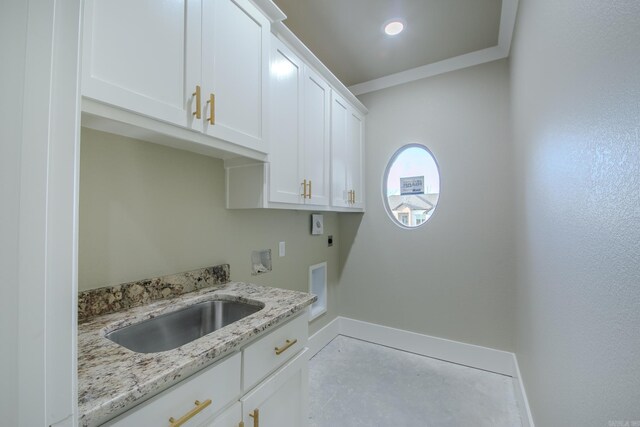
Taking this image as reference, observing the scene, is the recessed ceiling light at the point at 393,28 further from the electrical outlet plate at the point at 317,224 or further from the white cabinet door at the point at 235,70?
the electrical outlet plate at the point at 317,224

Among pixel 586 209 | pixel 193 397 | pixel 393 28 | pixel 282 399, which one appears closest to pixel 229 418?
pixel 193 397

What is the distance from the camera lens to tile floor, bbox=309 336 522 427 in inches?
68.2

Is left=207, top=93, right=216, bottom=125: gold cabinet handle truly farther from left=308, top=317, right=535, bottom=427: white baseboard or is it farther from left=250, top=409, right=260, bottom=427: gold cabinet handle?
left=308, top=317, right=535, bottom=427: white baseboard

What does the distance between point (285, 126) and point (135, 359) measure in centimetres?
137

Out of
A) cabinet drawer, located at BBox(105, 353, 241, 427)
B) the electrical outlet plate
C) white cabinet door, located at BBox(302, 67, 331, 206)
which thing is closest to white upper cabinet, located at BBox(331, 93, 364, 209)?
white cabinet door, located at BBox(302, 67, 331, 206)

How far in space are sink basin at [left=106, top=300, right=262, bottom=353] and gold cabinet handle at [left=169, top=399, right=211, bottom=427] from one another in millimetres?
431

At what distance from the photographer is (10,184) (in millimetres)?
382

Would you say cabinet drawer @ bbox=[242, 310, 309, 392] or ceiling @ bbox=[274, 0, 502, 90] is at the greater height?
ceiling @ bbox=[274, 0, 502, 90]

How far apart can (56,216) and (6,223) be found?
53 millimetres

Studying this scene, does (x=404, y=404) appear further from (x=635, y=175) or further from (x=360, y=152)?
(x=360, y=152)

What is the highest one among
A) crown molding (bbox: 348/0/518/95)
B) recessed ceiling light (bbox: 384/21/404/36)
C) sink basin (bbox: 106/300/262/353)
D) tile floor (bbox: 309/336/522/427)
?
recessed ceiling light (bbox: 384/21/404/36)

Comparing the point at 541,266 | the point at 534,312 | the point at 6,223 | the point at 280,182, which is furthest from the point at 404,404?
the point at 6,223

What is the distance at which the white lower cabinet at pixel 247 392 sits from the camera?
0.72 meters

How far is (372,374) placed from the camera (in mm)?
2221
